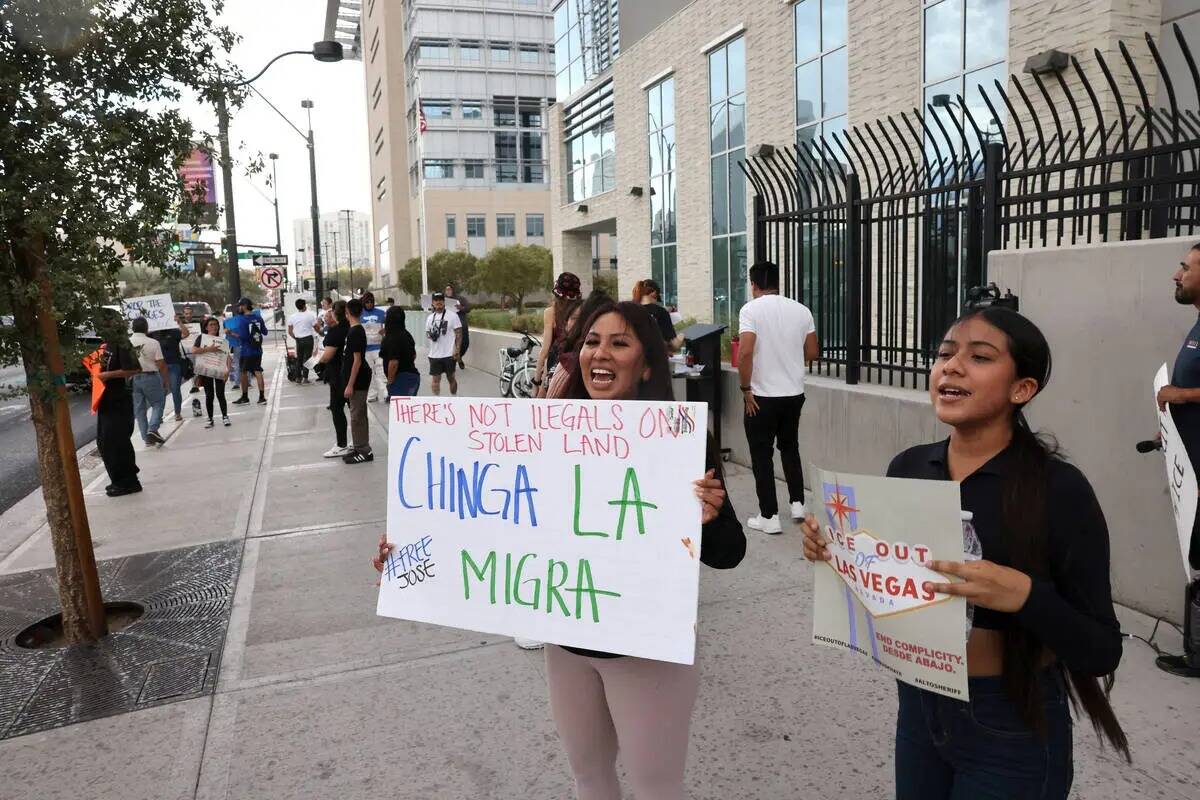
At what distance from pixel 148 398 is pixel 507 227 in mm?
64603

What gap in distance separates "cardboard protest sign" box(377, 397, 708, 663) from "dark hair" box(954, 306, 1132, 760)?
2.25 ft

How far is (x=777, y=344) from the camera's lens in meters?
5.89

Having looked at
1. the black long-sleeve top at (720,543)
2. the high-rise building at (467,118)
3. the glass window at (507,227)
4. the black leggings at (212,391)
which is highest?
the high-rise building at (467,118)

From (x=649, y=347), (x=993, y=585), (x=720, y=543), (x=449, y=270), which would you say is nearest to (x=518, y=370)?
(x=649, y=347)

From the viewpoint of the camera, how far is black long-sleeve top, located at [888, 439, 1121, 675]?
1616 millimetres

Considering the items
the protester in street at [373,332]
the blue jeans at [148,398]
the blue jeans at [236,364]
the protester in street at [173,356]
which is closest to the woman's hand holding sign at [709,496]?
the blue jeans at [148,398]

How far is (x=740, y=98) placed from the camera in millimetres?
17844

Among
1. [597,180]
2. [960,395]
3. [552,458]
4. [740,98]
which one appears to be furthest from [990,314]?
[597,180]

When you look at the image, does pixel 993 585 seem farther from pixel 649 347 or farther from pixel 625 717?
pixel 649 347

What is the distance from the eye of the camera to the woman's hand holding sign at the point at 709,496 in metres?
2.04

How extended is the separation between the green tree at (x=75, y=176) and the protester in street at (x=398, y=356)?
14.0 ft

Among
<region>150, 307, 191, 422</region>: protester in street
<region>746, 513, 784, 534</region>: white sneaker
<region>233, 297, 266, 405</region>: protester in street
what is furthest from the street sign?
<region>746, 513, 784, 534</region>: white sneaker

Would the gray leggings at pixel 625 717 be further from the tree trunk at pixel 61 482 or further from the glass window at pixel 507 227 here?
the glass window at pixel 507 227

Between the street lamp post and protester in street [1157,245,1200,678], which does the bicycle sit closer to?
the street lamp post
